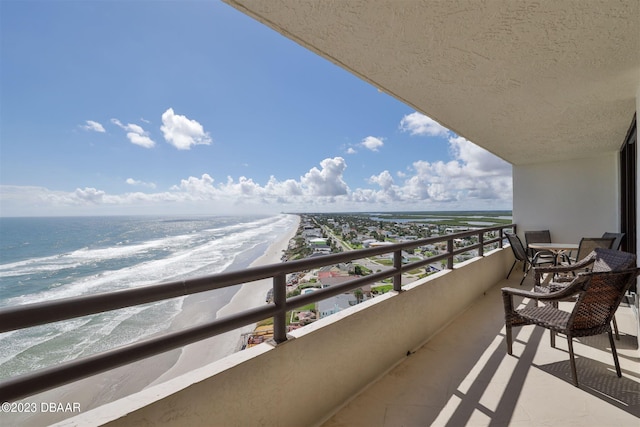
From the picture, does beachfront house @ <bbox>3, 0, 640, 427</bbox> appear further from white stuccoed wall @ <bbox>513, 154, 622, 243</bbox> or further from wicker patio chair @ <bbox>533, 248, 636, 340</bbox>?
white stuccoed wall @ <bbox>513, 154, 622, 243</bbox>

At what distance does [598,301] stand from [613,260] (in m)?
A: 1.00

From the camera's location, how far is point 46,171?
34844 millimetres

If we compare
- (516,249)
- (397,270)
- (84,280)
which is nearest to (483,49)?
(397,270)

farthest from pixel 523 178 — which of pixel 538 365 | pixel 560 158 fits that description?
pixel 538 365

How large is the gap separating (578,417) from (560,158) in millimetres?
5745

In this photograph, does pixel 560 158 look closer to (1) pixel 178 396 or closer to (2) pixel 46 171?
(1) pixel 178 396

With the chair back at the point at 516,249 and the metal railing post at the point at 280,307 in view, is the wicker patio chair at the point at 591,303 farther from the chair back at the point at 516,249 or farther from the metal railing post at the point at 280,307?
the chair back at the point at 516,249

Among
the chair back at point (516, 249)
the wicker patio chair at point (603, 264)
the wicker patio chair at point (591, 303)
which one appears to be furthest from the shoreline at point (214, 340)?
the chair back at point (516, 249)

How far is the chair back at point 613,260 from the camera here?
245cm

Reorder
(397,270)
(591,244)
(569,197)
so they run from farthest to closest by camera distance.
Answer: (569,197) → (591,244) → (397,270)

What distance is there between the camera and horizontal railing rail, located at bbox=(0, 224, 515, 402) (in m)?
0.81

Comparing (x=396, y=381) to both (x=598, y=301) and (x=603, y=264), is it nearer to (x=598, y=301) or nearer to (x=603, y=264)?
(x=598, y=301)

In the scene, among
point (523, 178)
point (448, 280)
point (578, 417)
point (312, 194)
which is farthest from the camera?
point (312, 194)

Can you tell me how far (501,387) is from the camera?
1.99m
